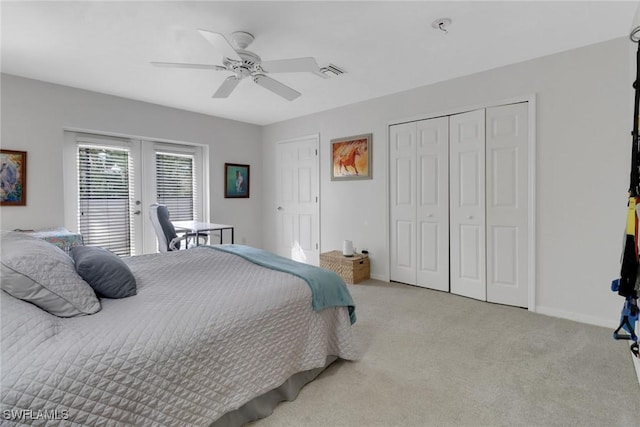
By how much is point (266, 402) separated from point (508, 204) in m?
2.95

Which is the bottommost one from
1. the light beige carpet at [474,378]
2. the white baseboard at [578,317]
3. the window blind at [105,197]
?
the light beige carpet at [474,378]

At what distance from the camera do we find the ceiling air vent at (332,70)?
3.16m

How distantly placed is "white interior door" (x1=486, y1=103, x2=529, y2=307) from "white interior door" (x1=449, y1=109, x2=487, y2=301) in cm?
8

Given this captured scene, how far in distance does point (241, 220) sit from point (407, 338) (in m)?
3.82

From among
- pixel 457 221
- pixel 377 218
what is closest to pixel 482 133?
pixel 457 221

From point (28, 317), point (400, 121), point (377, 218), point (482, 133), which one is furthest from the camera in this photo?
point (377, 218)

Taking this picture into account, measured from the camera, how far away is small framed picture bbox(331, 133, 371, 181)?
14.3ft

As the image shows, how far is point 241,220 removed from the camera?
18.4 feet

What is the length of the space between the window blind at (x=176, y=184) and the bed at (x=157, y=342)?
3.02 metres

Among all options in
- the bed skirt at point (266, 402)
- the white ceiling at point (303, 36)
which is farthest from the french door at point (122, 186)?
the bed skirt at point (266, 402)

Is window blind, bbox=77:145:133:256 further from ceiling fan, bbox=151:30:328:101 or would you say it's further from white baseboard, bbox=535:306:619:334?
white baseboard, bbox=535:306:619:334

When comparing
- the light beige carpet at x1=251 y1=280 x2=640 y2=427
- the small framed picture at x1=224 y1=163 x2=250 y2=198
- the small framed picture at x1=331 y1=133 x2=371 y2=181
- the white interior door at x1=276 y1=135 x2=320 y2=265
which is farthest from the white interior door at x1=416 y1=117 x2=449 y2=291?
the small framed picture at x1=224 y1=163 x2=250 y2=198

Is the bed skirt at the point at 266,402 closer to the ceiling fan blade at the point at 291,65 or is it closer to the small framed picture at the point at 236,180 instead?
the ceiling fan blade at the point at 291,65

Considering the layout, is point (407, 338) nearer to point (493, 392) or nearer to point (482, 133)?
point (493, 392)
